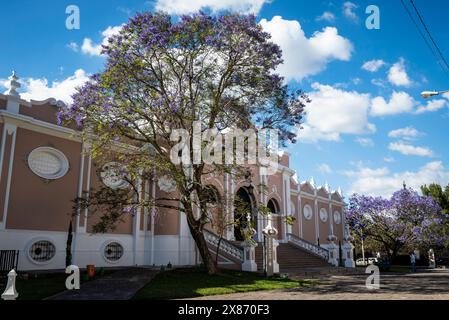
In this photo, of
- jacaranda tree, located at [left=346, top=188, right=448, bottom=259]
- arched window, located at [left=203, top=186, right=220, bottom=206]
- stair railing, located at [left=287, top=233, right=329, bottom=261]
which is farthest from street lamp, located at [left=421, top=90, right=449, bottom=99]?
jacaranda tree, located at [left=346, top=188, right=448, bottom=259]

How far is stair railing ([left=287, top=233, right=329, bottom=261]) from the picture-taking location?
2436 cm

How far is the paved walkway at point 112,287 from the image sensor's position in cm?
986

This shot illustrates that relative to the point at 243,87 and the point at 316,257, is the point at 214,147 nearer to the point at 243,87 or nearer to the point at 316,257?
the point at 243,87

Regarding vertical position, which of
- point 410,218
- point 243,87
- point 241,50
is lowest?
point 410,218

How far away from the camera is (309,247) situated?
2555 centimetres

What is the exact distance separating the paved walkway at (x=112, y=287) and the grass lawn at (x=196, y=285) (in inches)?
11.9

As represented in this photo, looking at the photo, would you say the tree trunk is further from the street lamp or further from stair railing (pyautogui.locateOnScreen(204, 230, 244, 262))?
the street lamp

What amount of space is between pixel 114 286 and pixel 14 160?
6710 mm

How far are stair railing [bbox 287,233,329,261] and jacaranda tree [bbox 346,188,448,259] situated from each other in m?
6.03

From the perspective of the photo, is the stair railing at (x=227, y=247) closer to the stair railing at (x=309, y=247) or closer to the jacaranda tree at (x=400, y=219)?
the stair railing at (x=309, y=247)

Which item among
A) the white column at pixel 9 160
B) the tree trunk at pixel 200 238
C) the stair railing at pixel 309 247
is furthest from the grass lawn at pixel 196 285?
the stair railing at pixel 309 247

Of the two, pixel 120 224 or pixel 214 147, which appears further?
pixel 120 224

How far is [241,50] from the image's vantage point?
14.4 metres
